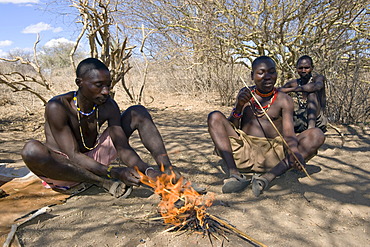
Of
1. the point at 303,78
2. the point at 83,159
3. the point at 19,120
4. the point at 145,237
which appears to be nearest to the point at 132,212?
the point at 145,237

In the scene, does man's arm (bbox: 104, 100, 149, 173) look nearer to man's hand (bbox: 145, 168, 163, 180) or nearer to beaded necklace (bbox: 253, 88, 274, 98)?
man's hand (bbox: 145, 168, 163, 180)

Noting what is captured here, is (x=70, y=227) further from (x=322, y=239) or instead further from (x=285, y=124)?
(x=285, y=124)

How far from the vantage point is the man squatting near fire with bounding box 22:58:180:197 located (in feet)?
7.52

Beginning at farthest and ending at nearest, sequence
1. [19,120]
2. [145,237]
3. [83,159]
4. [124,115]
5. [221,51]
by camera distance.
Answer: [221,51]
[19,120]
[124,115]
[83,159]
[145,237]

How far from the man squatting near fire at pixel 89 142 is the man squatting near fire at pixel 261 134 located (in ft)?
2.04

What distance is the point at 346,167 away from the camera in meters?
3.07

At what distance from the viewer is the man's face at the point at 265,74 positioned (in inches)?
108

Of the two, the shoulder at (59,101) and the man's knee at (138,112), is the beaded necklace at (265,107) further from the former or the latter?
the shoulder at (59,101)

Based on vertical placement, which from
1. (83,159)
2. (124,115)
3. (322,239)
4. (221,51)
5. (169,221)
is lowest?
(322,239)

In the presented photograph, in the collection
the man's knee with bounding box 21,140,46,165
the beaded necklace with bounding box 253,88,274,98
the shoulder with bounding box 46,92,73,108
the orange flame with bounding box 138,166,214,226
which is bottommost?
the orange flame with bounding box 138,166,214,226

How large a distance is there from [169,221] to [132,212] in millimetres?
413

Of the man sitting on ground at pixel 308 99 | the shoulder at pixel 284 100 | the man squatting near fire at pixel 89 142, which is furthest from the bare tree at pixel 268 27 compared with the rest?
the man squatting near fire at pixel 89 142

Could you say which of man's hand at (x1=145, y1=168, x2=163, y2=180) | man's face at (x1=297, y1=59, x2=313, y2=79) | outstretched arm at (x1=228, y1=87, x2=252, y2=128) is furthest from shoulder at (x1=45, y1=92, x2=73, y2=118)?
man's face at (x1=297, y1=59, x2=313, y2=79)

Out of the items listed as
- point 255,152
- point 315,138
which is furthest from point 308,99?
point 255,152
